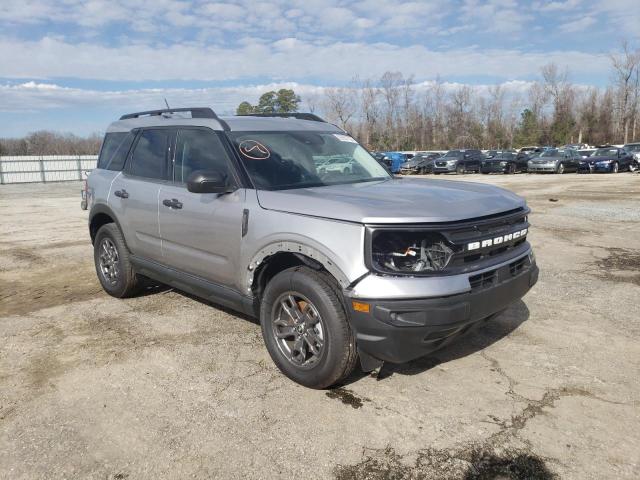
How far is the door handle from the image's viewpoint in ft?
14.8

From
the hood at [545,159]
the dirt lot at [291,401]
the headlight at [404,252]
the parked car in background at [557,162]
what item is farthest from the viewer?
the hood at [545,159]

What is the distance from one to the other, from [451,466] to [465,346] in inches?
65.6

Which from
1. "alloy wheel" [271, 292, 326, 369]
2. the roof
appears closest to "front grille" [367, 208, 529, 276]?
"alloy wheel" [271, 292, 326, 369]

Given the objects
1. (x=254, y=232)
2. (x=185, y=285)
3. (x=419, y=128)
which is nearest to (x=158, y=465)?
(x=254, y=232)

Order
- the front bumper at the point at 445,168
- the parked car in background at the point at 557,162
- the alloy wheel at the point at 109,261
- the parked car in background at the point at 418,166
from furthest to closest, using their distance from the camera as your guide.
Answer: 1. the parked car in background at the point at 418,166
2. the front bumper at the point at 445,168
3. the parked car in background at the point at 557,162
4. the alloy wheel at the point at 109,261

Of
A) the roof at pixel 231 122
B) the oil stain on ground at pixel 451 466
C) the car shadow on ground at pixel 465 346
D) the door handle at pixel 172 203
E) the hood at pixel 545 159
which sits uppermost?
the roof at pixel 231 122

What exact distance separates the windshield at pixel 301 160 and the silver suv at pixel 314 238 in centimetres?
1

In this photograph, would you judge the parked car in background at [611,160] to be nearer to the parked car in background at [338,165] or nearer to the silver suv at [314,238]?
the silver suv at [314,238]

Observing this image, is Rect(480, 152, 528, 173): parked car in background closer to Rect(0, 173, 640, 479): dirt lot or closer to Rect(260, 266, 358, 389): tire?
Rect(0, 173, 640, 479): dirt lot

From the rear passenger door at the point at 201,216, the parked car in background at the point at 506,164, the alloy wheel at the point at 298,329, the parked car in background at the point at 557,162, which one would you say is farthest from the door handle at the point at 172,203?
the parked car in background at the point at 506,164

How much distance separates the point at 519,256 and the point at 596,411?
112 centimetres

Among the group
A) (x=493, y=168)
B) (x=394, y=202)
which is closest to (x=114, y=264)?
(x=394, y=202)

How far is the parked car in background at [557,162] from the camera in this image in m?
31.9

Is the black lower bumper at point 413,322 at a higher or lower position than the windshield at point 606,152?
lower
